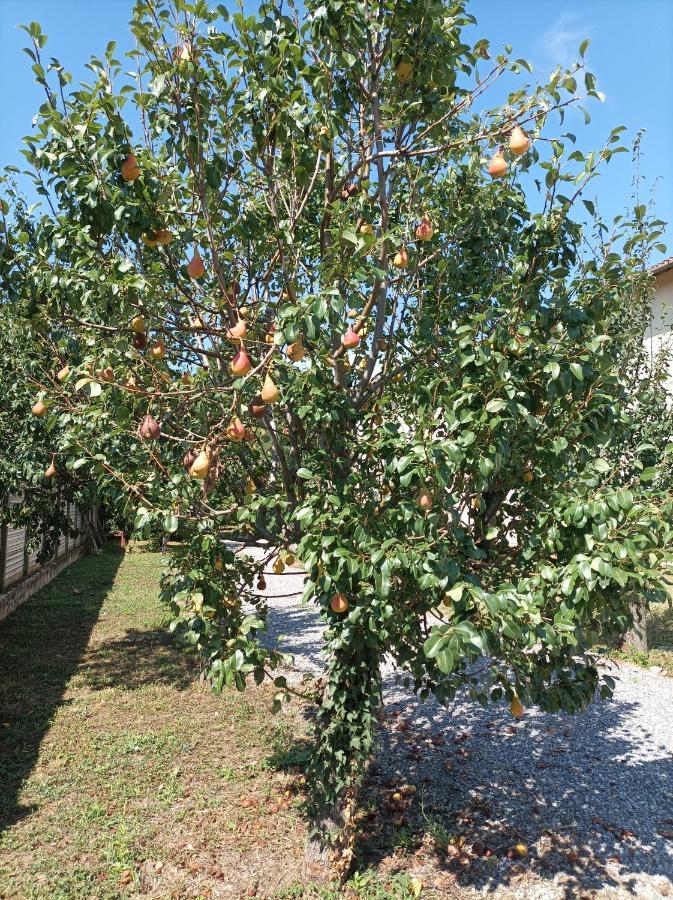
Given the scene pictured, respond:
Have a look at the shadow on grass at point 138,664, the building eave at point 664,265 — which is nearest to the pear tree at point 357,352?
the shadow on grass at point 138,664

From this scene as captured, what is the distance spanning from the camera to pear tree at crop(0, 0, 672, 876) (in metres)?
2.57

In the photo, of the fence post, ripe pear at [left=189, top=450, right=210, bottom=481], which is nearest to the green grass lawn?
the fence post

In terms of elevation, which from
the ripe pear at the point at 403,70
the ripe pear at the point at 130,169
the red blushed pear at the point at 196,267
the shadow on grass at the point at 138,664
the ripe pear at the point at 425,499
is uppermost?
the ripe pear at the point at 403,70

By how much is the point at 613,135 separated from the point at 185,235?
6.59ft

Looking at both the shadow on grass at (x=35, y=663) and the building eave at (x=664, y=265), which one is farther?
the building eave at (x=664, y=265)

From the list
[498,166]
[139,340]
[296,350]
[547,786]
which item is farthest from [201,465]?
[547,786]

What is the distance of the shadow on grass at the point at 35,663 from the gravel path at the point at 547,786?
7.94 ft

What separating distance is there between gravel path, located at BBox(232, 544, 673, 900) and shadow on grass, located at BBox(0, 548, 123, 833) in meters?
2.42

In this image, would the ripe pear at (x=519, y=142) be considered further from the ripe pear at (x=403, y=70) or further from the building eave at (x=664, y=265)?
the building eave at (x=664, y=265)

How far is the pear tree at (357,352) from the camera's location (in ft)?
8.44

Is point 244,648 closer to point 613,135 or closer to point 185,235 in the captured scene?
point 185,235

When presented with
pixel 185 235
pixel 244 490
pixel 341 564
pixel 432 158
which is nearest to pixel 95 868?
pixel 244 490

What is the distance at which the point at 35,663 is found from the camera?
7.61m

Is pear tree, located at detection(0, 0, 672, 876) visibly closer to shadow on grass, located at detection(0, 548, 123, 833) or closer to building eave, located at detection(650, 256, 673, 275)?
shadow on grass, located at detection(0, 548, 123, 833)
